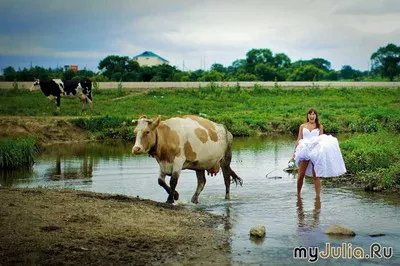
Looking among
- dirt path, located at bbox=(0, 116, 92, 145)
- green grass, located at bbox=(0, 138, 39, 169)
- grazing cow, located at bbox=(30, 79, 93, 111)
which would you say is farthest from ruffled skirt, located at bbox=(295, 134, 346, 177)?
grazing cow, located at bbox=(30, 79, 93, 111)

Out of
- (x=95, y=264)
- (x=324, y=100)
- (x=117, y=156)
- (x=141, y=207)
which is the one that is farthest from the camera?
(x=324, y=100)

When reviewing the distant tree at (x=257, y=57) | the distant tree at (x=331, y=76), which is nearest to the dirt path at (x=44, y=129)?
the distant tree at (x=257, y=57)

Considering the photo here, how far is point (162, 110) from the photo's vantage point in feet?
122

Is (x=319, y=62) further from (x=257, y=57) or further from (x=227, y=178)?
(x=227, y=178)

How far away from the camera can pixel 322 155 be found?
1538cm

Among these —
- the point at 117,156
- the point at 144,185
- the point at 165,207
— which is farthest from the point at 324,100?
the point at 165,207

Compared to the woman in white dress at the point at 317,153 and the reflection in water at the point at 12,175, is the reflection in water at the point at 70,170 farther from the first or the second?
the woman in white dress at the point at 317,153

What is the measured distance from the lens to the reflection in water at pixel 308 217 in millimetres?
12852

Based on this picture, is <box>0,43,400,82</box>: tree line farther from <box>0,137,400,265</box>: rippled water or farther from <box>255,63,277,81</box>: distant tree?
<box>0,137,400,265</box>: rippled water

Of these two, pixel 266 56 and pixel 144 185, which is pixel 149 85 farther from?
pixel 266 56

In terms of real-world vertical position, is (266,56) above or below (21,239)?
above

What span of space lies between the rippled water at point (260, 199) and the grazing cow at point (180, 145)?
859 mm

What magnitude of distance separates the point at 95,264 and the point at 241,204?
247 inches

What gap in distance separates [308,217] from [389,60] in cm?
8201
